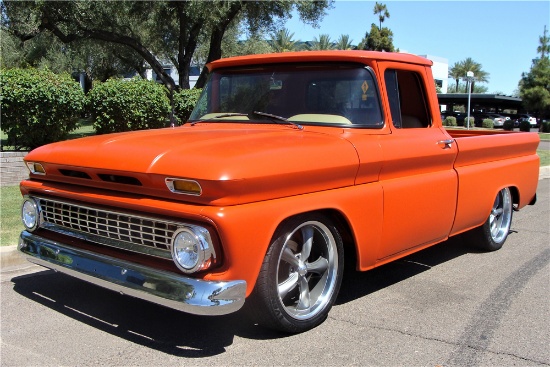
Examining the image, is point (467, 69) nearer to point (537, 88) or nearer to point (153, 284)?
point (537, 88)

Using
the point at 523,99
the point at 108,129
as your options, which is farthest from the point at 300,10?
the point at 523,99

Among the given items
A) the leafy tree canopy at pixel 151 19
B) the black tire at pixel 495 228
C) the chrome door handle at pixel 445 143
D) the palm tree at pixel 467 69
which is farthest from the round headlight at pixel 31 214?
the palm tree at pixel 467 69

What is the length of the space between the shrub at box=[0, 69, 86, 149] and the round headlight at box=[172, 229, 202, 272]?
23.0 feet

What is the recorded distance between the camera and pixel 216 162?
3.13m

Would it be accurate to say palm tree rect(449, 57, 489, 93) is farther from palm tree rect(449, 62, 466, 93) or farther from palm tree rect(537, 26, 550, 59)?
palm tree rect(537, 26, 550, 59)

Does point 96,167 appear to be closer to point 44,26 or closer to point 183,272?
point 183,272

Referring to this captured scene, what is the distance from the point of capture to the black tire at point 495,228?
19.5ft

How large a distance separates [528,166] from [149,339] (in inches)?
186

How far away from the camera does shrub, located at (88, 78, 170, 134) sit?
10.5 m

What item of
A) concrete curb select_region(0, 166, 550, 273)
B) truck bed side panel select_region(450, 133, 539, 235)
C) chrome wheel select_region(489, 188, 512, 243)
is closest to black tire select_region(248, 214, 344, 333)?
truck bed side panel select_region(450, 133, 539, 235)

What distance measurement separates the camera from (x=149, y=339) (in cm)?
360

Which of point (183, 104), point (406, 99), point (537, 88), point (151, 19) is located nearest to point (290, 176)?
point (406, 99)

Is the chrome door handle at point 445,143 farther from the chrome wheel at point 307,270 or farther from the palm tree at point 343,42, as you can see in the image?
the palm tree at point 343,42

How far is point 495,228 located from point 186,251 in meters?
4.27
